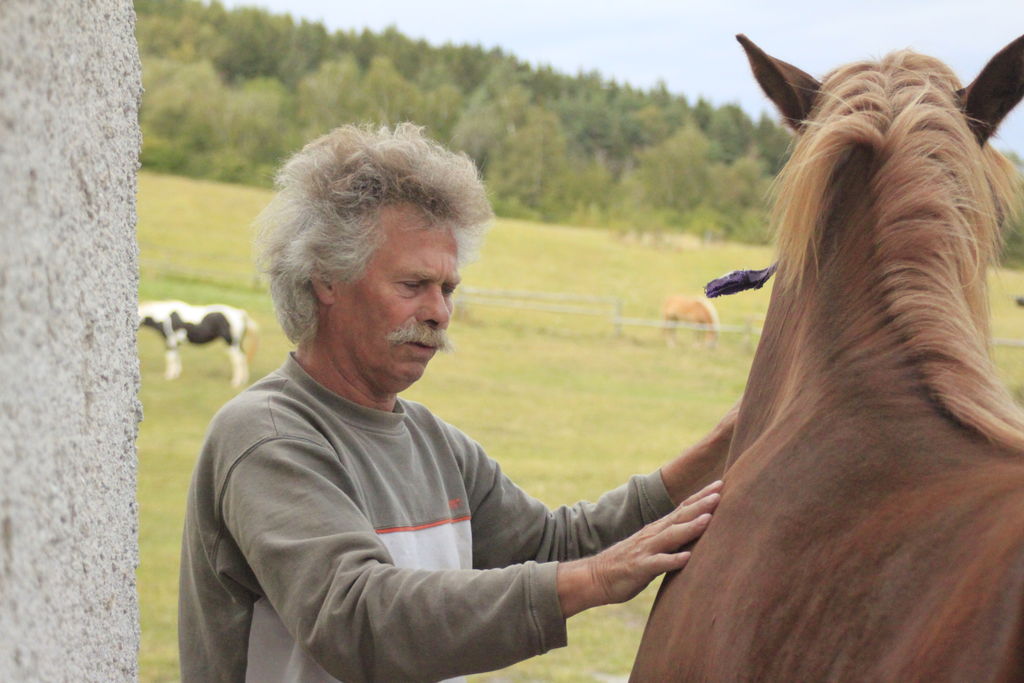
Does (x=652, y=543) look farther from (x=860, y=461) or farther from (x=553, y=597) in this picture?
(x=860, y=461)

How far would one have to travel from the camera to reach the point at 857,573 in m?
0.89

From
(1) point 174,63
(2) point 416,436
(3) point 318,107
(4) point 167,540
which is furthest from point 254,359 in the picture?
(1) point 174,63

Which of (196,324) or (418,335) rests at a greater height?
(418,335)

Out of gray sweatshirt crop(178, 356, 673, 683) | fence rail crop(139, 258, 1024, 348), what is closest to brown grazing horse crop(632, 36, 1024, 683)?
gray sweatshirt crop(178, 356, 673, 683)

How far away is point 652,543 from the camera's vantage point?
1.17 metres

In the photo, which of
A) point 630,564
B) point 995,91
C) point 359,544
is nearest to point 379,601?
point 359,544

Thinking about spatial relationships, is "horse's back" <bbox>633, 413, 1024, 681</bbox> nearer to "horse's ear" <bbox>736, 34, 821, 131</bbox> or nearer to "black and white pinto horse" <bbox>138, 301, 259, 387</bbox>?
"horse's ear" <bbox>736, 34, 821, 131</bbox>

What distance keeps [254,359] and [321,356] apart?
1355 centimetres

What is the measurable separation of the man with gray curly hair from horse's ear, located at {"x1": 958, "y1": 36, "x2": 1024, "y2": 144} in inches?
22.2

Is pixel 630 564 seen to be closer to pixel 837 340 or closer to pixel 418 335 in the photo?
pixel 837 340

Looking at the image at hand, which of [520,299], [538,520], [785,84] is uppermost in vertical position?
[785,84]

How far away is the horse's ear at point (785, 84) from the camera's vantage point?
4.20 feet

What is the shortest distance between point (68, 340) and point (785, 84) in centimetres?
95

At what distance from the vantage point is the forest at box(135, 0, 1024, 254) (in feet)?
109
